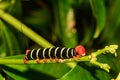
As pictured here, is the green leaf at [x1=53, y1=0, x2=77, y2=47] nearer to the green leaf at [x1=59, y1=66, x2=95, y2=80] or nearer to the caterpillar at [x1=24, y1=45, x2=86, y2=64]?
the caterpillar at [x1=24, y1=45, x2=86, y2=64]

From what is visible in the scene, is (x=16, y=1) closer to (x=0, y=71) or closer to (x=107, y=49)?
(x=0, y=71)

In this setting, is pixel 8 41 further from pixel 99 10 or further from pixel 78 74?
pixel 78 74

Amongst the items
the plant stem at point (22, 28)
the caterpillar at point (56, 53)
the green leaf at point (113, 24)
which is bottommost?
the green leaf at point (113, 24)

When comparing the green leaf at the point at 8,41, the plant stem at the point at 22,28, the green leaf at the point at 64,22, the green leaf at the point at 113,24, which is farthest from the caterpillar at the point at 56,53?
the green leaf at the point at 113,24

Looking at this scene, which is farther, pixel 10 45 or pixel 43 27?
pixel 43 27

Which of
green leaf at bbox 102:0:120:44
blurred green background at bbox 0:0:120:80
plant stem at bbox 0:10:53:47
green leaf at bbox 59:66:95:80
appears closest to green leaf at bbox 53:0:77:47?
blurred green background at bbox 0:0:120:80

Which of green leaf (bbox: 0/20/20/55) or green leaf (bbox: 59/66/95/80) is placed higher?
green leaf (bbox: 59/66/95/80)

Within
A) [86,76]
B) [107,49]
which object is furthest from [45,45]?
[107,49]

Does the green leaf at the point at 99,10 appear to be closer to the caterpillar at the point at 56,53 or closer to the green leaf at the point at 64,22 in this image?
the green leaf at the point at 64,22

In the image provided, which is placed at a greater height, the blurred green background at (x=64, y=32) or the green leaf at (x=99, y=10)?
the green leaf at (x=99, y=10)
